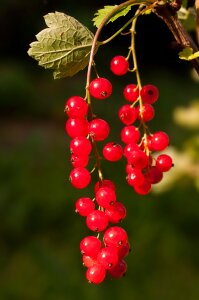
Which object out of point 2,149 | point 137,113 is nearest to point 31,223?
point 2,149

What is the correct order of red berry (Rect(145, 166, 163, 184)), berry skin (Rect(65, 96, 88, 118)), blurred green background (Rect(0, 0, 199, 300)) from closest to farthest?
berry skin (Rect(65, 96, 88, 118)), red berry (Rect(145, 166, 163, 184)), blurred green background (Rect(0, 0, 199, 300))

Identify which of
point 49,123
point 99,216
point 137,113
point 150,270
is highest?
point 137,113

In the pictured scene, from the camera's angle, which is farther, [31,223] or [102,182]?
[31,223]

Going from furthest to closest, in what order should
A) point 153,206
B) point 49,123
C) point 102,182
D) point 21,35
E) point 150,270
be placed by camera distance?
point 21,35 < point 49,123 < point 153,206 < point 150,270 < point 102,182

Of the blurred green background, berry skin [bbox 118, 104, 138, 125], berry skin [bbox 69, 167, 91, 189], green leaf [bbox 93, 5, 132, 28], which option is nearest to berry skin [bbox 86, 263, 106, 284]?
berry skin [bbox 69, 167, 91, 189]

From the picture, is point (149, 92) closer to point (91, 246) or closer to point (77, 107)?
point (77, 107)

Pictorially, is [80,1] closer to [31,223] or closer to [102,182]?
[31,223]

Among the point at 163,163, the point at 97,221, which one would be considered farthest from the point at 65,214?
the point at 97,221

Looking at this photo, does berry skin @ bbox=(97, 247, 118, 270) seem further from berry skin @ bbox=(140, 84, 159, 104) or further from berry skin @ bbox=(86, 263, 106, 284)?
berry skin @ bbox=(140, 84, 159, 104)
